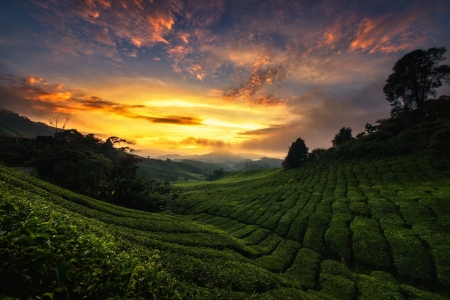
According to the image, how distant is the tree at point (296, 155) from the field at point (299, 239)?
49.2 metres

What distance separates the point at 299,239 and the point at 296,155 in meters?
73.9

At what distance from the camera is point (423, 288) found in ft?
66.9

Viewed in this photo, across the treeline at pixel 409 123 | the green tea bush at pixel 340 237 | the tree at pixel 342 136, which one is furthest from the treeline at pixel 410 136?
the green tea bush at pixel 340 237

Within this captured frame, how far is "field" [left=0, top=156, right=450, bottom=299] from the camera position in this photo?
15.5 meters

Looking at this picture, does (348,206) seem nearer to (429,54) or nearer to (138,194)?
(138,194)

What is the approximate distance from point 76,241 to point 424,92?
121 m

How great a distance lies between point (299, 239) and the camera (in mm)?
32375

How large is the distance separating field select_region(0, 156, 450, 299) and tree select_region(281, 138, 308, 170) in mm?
49188

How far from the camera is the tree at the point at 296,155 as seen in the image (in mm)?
100188

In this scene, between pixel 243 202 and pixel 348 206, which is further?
pixel 243 202

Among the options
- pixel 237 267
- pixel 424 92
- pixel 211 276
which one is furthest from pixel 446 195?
pixel 424 92

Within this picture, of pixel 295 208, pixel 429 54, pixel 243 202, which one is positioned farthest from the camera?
pixel 429 54

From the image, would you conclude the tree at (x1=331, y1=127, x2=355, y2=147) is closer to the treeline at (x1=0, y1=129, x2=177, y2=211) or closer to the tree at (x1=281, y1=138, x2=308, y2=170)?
the tree at (x1=281, y1=138, x2=308, y2=170)

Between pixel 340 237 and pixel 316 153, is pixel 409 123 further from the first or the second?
pixel 340 237
